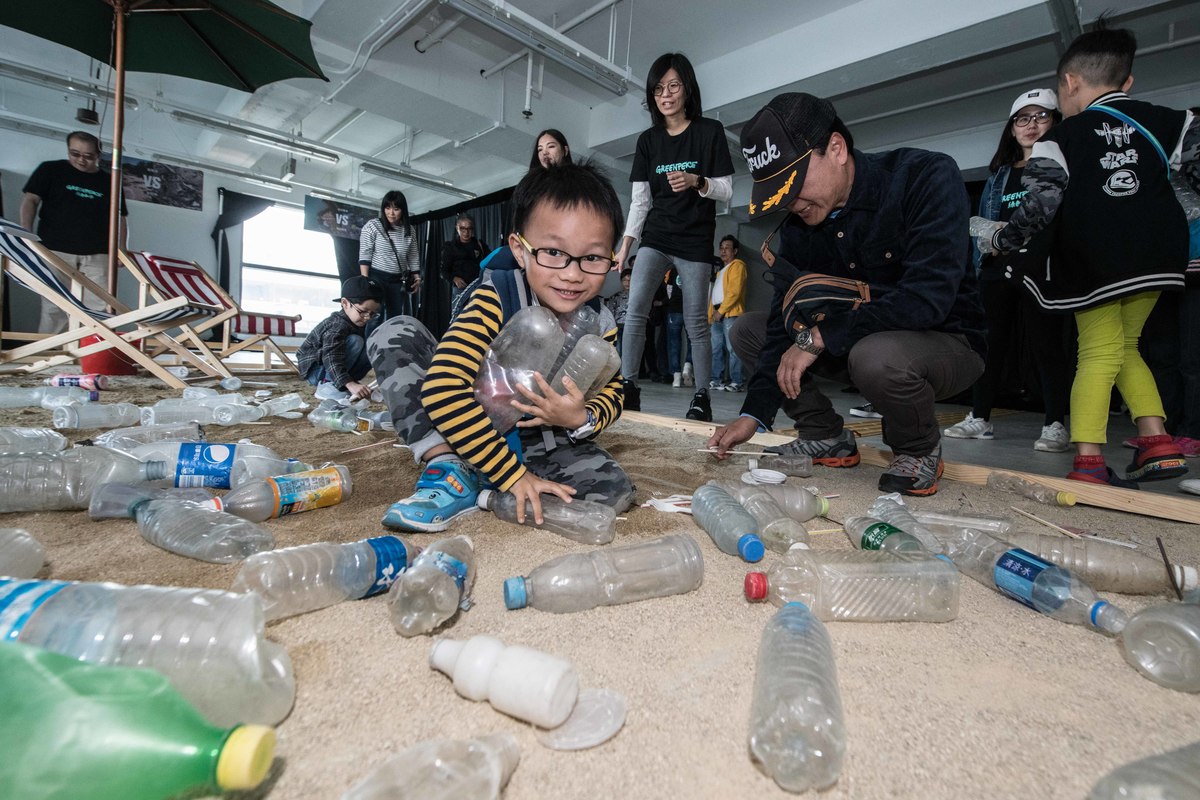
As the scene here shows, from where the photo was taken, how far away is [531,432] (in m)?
1.50

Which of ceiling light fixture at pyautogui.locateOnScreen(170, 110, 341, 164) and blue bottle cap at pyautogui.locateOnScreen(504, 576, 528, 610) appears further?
ceiling light fixture at pyautogui.locateOnScreen(170, 110, 341, 164)

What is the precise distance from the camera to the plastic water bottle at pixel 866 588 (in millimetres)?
891

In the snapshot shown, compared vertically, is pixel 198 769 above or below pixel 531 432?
below

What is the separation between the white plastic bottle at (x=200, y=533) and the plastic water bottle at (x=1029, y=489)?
2045mm

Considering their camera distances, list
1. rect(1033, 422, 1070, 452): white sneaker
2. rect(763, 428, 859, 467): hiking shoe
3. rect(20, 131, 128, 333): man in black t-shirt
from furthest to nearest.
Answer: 1. rect(20, 131, 128, 333): man in black t-shirt
2. rect(1033, 422, 1070, 452): white sneaker
3. rect(763, 428, 859, 467): hiking shoe

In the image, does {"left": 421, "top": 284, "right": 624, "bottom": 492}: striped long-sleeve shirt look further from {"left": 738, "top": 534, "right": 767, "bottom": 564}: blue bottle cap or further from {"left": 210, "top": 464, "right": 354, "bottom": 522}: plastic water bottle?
{"left": 738, "top": 534, "right": 767, "bottom": 564}: blue bottle cap

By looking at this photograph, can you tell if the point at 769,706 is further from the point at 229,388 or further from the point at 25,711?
the point at 229,388

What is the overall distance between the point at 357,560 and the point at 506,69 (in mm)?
7279

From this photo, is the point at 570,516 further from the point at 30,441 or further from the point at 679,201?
the point at 679,201

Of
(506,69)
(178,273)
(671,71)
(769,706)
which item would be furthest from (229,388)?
(506,69)

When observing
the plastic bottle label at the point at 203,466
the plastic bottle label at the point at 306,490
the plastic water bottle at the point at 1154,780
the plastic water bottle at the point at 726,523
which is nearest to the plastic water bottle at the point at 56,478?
the plastic bottle label at the point at 203,466

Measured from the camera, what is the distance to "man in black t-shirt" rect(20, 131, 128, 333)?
4.53 metres

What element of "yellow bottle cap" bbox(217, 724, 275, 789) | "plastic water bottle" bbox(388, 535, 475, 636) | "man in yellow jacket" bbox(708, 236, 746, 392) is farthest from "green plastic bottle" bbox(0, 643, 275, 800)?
"man in yellow jacket" bbox(708, 236, 746, 392)

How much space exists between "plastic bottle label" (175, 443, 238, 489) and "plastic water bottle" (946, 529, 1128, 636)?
171 cm
